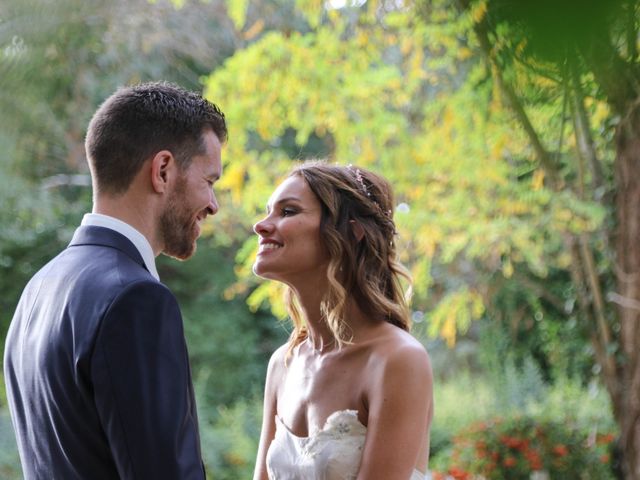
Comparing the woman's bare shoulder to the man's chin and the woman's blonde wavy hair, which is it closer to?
the woman's blonde wavy hair

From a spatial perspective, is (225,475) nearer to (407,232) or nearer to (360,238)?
(407,232)

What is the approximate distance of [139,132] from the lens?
65.1 inches

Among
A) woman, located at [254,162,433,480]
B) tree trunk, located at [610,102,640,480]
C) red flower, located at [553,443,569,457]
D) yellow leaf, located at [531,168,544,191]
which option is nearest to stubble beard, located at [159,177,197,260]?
woman, located at [254,162,433,480]

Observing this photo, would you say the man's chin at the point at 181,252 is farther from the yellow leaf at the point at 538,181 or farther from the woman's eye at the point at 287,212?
the yellow leaf at the point at 538,181

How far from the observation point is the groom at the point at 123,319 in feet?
4.66

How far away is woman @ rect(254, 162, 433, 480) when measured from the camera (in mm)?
2342

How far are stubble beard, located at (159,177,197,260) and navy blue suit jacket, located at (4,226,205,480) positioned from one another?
0.32 feet

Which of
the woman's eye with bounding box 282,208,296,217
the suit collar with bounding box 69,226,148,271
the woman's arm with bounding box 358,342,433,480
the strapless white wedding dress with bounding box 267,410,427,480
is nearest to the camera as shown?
the suit collar with bounding box 69,226,148,271

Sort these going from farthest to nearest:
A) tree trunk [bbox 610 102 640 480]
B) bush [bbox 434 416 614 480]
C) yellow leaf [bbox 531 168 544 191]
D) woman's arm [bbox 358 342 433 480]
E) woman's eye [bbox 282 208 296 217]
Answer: bush [bbox 434 416 614 480]
yellow leaf [bbox 531 168 544 191]
tree trunk [bbox 610 102 640 480]
woman's eye [bbox 282 208 296 217]
woman's arm [bbox 358 342 433 480]

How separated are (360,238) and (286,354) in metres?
0.47

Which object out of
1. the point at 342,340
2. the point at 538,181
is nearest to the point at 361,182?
the point at 342,340

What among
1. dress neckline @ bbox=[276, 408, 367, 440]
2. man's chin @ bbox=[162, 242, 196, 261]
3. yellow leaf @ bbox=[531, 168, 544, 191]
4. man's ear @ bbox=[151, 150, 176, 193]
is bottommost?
dress neckline @ bbox=[276, 408, 367, 440]

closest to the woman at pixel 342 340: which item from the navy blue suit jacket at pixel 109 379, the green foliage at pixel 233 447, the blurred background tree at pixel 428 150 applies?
the blurred background tree at pixel 428 150

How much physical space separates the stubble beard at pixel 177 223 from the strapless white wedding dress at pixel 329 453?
936 mm
